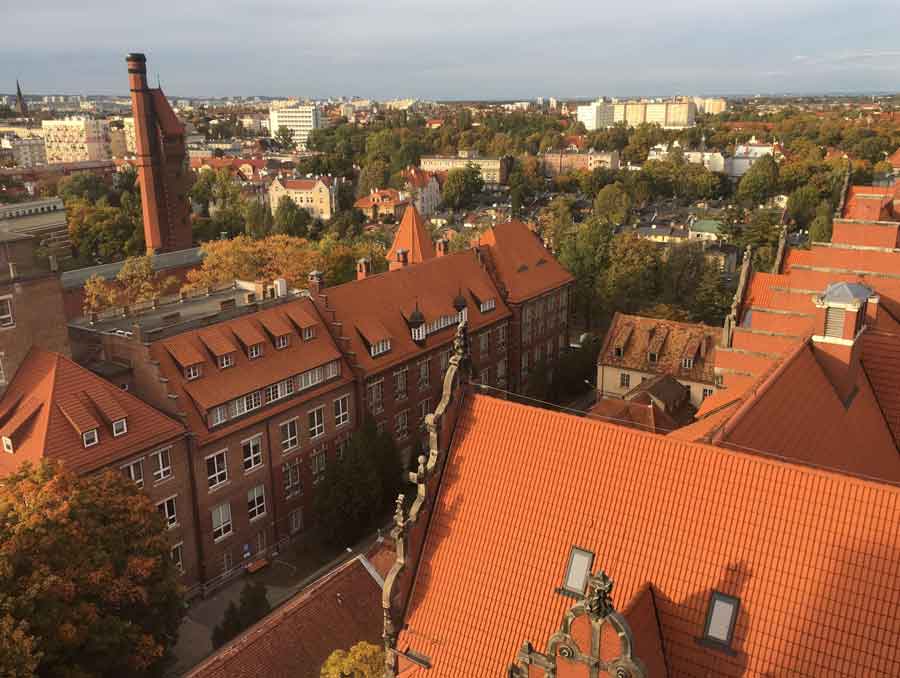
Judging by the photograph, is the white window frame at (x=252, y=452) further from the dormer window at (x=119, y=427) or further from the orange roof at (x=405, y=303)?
the orange roof at (x=405, y=303)

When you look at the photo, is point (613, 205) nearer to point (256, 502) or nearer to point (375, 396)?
point (375, 396)

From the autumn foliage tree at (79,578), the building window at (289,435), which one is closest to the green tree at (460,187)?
the building window at (289,435)

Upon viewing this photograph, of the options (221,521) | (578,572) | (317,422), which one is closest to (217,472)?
(221,521)

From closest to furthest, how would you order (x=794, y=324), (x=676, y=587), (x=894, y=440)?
(x=676, y=587)
(x=894, y=440)
(x=794, y=324)

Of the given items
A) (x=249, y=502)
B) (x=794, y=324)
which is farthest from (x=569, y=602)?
(x=249, y=502)

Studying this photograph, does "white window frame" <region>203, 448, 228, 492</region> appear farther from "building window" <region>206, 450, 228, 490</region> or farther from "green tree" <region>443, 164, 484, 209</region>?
"green tree" <region>443, 164, 484, 209</region>

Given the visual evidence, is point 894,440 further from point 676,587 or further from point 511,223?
point 511,223
